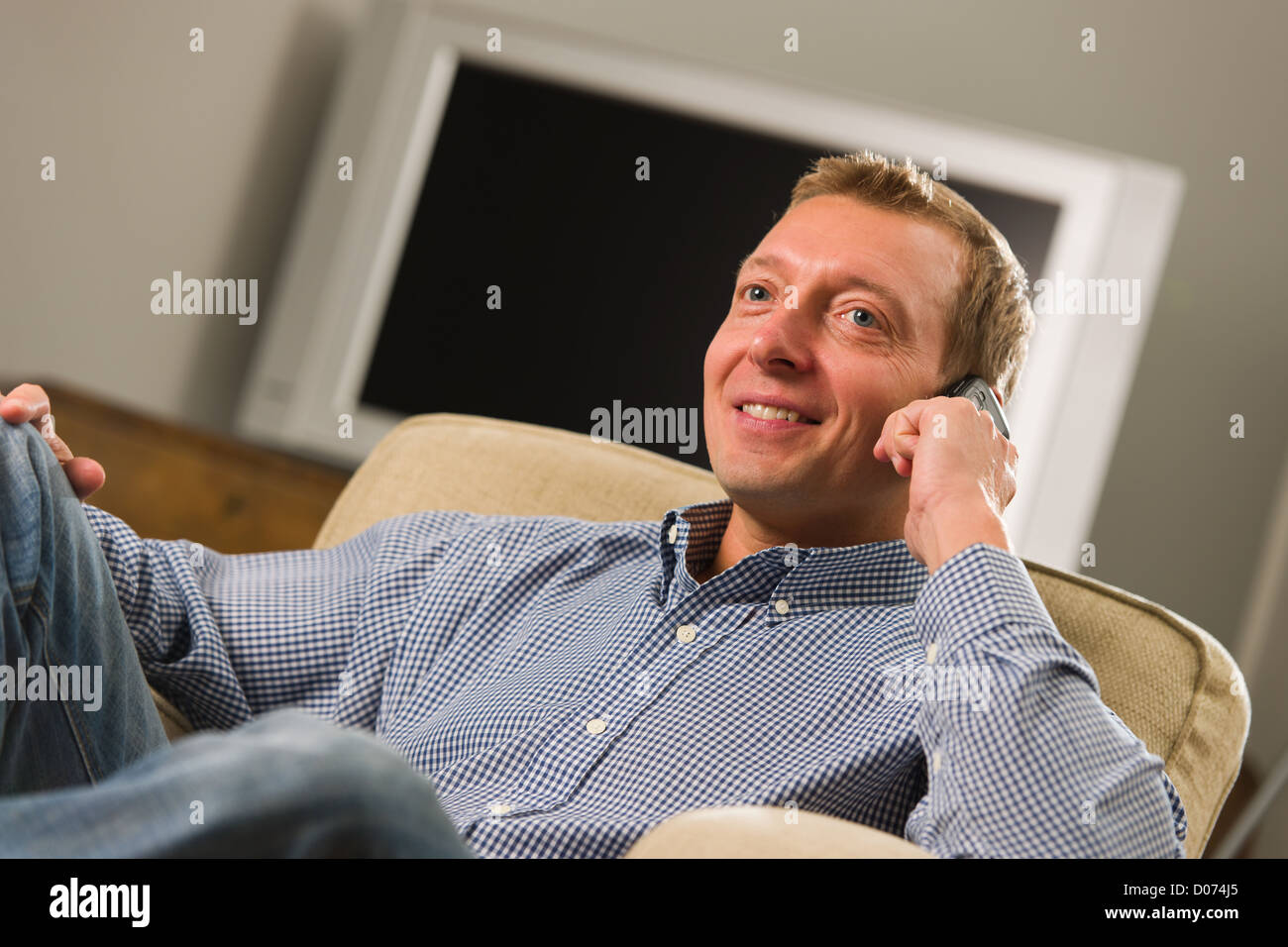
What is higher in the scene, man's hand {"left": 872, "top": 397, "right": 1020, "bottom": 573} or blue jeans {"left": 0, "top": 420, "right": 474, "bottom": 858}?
man's hand {"left": 872, "top": 397, "right": 1020, "bottom": 573}

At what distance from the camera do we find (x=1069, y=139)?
2.77m

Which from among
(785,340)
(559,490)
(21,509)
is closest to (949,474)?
(785,340)

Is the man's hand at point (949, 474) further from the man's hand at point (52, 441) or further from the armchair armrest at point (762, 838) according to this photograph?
the man's hand at point (52, 441)

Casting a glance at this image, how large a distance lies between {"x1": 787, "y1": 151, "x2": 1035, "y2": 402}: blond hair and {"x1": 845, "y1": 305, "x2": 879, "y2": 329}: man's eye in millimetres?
97

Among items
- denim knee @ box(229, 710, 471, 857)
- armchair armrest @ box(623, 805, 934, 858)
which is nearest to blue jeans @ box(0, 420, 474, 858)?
denim knee @ box(229, 710, 471, 857)

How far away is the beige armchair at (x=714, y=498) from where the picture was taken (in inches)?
27.8

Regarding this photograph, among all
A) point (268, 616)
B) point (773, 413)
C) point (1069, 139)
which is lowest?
point (268, 616)

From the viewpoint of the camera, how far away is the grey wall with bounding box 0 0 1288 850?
263cm

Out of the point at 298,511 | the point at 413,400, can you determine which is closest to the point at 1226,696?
the point at 298,511

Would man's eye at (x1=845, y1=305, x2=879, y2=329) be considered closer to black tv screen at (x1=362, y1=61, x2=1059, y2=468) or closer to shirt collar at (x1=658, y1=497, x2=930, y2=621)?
shirt collar at (x1=658, y1=497, x2=930, y2=621)

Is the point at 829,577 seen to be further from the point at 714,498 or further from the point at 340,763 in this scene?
the point at 340,763

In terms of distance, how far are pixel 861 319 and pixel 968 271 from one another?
15cm

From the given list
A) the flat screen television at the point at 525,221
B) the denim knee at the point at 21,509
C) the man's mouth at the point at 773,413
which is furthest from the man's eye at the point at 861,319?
the flat screen television at the point at 525,221
